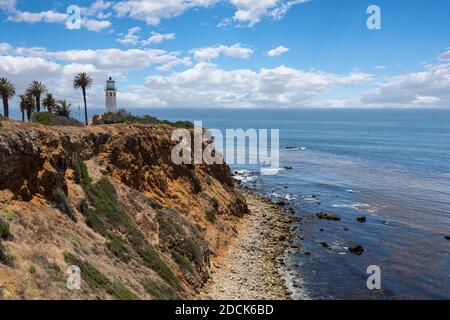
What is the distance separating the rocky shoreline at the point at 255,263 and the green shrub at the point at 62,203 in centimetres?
1234

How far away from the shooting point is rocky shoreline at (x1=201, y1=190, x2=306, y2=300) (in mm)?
37875

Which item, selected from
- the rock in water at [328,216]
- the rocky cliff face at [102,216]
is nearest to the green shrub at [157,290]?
the rocky cliff face at [102,216]

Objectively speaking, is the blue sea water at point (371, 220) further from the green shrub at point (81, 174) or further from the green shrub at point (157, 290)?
the green shrub at point (81, 174)

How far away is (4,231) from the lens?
80.0 ft

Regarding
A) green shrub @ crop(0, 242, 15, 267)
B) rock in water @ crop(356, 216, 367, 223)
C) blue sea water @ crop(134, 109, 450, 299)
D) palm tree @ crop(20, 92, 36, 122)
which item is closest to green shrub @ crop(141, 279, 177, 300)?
green shrub @ crop(0, 242, 15, 267)

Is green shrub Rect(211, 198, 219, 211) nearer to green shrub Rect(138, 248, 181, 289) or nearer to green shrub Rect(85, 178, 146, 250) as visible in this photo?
green shrub Rect(85, 178, 146, 250)

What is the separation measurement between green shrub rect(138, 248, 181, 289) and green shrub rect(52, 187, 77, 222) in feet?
20.4

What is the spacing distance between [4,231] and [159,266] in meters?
13.2

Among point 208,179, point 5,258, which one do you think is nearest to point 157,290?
point 5,258

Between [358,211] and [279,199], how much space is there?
1376 cm

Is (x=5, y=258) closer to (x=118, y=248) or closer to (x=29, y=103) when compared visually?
(x=118, y=248)

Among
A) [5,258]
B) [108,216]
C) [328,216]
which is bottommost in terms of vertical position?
[328,216]
